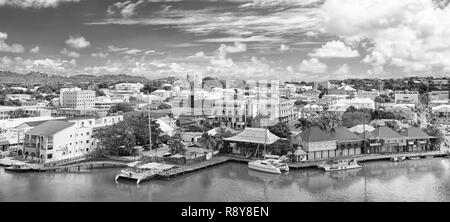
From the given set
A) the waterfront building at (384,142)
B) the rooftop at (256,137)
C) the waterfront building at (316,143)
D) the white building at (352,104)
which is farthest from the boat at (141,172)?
the white building at (352,104)

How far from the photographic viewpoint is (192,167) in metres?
12.9

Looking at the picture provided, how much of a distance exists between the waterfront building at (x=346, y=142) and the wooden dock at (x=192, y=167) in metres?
4.00

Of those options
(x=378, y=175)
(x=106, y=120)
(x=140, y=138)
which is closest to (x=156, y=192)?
(x=140, y=138)

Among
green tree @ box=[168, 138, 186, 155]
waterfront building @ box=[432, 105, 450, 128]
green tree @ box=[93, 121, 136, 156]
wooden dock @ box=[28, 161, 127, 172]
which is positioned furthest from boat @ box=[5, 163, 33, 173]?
waterfront building @ box=[432, 105, 450, 128]

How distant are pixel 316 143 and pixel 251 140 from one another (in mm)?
2280

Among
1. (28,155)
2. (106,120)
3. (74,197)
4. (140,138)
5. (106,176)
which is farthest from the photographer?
(106,120)

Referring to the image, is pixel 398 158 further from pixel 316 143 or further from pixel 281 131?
pixel 281 131

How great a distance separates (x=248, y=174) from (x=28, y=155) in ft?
24.8

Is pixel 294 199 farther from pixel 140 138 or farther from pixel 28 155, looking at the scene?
pixel 28 155

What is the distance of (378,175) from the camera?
492 inches

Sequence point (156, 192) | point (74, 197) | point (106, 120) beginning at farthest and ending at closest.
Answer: point (106, 120) < point (156, 192) < point (74, 197)

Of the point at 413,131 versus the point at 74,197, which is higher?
the point at 413,131

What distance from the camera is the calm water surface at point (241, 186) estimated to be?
9.91 metres

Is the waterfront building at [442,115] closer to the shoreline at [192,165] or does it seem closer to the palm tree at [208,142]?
the shoreline at [192,165]
